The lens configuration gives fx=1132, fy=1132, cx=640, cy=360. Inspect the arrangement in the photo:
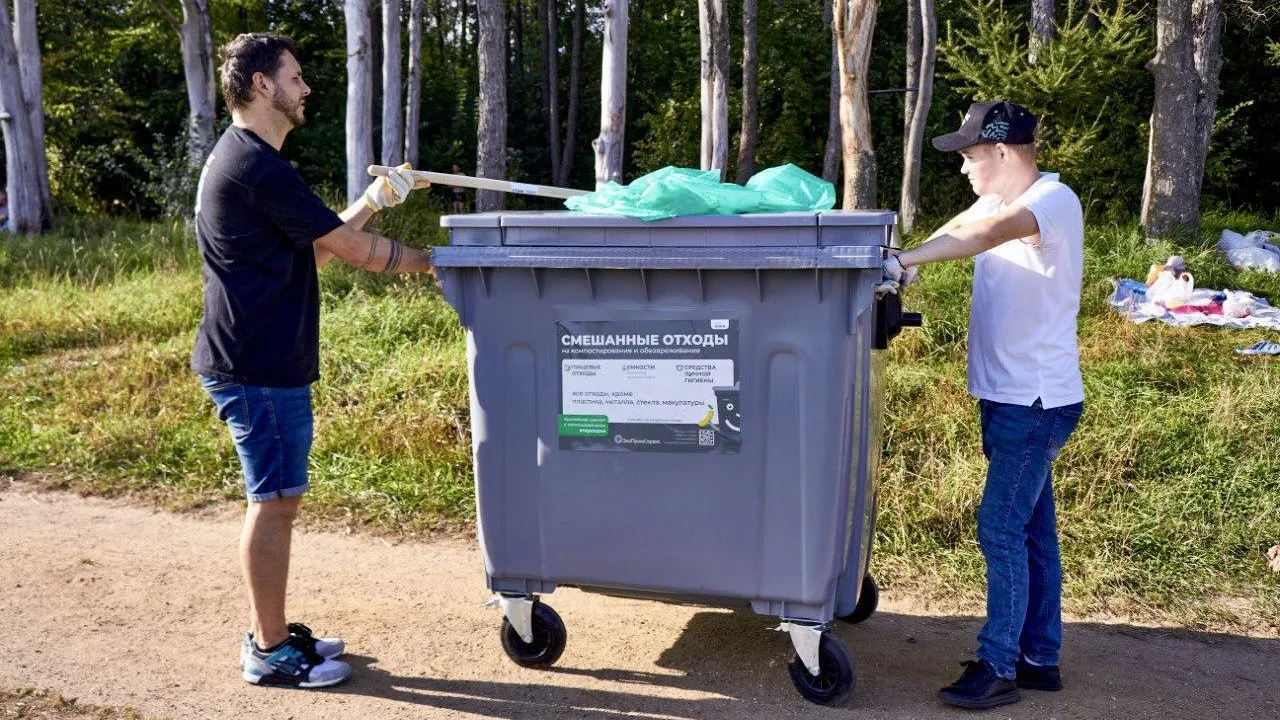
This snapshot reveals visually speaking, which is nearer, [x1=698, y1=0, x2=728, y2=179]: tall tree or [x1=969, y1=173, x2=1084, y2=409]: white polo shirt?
[x1=969, y1=173, x2=1084, y2=409]: white polo shirt

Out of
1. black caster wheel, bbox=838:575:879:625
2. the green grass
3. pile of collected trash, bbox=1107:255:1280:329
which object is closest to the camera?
black caster wheel, bbox=838:575:879:625

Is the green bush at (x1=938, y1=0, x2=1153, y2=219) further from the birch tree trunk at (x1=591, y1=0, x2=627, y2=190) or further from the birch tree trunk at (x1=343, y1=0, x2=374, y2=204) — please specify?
the birch tree trunk at (x1=343, y1=0, x2=374, y2=204)

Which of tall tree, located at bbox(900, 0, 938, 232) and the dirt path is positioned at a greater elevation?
tall tree, located at bbox(900, 0, 938, 232)

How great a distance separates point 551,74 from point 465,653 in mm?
17619

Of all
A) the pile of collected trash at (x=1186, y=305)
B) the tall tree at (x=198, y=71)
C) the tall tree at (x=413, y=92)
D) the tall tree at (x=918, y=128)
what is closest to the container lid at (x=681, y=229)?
the pile of collected trash at (x=1186, y=305)

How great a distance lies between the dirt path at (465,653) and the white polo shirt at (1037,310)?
0.96 meters

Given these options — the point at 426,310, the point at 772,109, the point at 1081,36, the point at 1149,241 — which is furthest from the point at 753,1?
the point at 426,310

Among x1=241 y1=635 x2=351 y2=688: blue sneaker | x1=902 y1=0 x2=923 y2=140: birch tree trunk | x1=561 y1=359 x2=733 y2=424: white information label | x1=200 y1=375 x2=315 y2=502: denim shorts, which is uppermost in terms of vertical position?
x1=902 y1=0 x2=923 y2=140: birch tree trunk

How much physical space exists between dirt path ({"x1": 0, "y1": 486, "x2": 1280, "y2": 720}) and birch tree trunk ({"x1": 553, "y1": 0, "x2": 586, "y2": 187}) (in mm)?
16059

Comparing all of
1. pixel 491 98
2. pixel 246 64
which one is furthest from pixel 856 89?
pixel 246 64

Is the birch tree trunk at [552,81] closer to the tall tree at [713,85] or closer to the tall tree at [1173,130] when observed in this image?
the tall tree at [713,85]

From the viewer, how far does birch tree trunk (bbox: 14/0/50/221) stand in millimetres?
13203

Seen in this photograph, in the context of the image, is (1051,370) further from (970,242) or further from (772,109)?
(772,109)

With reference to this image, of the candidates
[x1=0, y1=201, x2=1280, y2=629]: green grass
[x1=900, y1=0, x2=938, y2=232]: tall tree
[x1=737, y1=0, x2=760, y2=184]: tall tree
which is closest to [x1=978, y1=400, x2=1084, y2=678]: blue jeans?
[x1=0, y1=201, x2=1280, y2=629]: green grass
